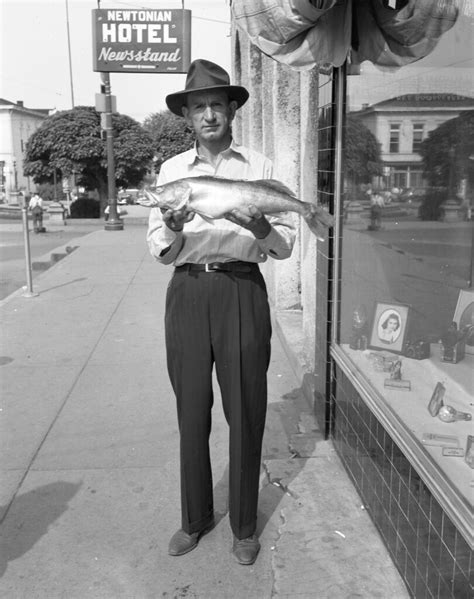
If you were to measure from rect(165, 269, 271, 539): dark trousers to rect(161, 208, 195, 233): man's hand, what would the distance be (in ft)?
1.07

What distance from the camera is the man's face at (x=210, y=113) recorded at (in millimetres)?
2895

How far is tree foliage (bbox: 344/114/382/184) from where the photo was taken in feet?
11.4

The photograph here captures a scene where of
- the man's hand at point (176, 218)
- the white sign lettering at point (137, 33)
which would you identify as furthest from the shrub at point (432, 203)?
the white sign lettering at point (137, 33)

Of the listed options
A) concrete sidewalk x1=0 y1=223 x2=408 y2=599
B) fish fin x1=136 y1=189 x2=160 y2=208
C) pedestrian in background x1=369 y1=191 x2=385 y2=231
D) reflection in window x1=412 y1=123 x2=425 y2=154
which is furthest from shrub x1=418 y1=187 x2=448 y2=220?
concrete sidewalk x1=0 y1=223 x2=408 y2=599

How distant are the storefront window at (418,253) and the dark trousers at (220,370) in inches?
26.3

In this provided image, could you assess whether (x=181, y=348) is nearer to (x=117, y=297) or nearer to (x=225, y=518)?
(x=225, y=518)

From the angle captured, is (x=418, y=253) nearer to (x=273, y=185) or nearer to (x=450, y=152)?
(x=450, y=152)

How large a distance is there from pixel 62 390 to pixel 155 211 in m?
2.88

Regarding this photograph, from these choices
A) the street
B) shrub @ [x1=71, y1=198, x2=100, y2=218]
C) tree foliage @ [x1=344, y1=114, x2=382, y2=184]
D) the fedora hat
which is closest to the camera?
the fedora hat

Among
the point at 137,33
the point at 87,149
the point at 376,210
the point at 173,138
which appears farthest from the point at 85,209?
the point at 376,210

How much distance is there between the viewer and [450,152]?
8.81 feet

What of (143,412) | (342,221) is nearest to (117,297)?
(143,412)

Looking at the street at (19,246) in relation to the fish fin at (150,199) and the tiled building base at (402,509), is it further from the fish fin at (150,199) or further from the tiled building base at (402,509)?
the fish fin at (150,199)

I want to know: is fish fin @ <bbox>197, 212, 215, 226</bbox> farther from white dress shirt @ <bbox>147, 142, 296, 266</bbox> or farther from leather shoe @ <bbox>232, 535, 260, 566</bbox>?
leather shoe @ <bbox>232, 535, 260, 566</bbox>
